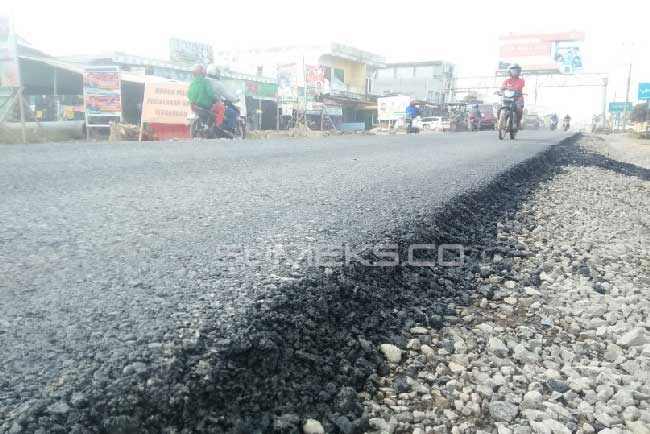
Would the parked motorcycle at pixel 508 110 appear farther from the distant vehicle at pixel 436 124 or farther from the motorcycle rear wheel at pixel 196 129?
the distant vehicle at pixel 436 124

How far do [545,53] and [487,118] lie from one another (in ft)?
126

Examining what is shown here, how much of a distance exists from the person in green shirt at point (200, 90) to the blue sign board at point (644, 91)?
2650 cm

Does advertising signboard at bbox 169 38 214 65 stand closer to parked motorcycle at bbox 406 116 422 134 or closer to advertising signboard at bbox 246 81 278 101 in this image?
advertising signboard at bbox 246 81 278 101

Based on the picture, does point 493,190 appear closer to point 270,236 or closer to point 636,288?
point 636,288

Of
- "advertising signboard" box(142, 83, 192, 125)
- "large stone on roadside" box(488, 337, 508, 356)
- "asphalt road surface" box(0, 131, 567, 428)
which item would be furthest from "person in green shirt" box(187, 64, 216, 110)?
"large stone on roadside" box(488, 337, 508, 356)

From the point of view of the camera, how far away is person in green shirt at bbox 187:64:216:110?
391 inches

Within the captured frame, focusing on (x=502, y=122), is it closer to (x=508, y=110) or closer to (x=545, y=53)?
(x=508, y=110)

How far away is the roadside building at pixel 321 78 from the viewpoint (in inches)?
1030

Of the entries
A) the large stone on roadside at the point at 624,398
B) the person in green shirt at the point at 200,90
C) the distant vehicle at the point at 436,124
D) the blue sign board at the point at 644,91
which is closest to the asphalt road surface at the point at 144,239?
the large stone on roadside at the point at 624,398

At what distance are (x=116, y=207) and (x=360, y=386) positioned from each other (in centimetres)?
182

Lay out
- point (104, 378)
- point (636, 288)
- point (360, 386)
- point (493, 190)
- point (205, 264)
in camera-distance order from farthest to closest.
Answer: point (493, 190), point (636, 288), point (205, 264), point (360, 386), point (104, 378)

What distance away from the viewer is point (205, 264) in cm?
171

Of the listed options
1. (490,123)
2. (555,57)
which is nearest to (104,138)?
(490,123)

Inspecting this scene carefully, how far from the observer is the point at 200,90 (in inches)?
390
